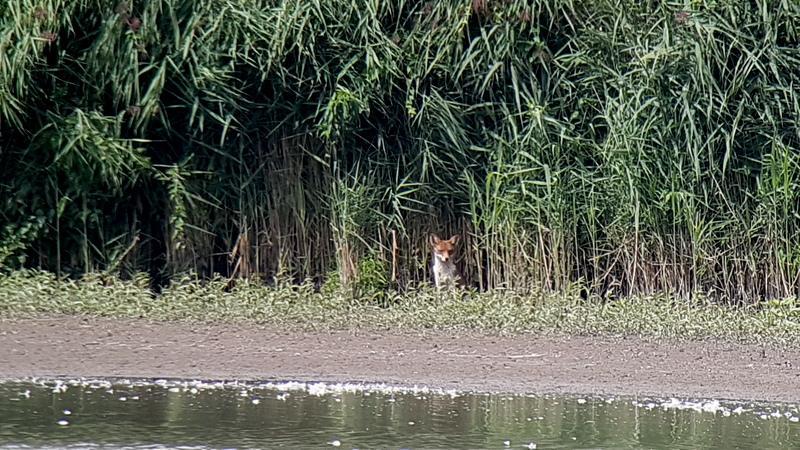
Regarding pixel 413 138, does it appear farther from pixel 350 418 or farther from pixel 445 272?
pixel 350 418

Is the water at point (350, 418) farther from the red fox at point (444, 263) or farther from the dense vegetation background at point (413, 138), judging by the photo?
the dense vegetation background at point (413, 138)

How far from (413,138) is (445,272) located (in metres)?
0.99

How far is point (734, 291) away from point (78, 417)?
4.83 meters

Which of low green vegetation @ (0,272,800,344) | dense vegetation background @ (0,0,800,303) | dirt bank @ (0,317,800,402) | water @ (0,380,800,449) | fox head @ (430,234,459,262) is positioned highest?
dense vegetation background @ (0,0,800,303)

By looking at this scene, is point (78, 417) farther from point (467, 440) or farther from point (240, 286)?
point (240, 286)

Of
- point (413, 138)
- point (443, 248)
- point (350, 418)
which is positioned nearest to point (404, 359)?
point (350, 418)

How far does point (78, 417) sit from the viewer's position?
18.7 feet

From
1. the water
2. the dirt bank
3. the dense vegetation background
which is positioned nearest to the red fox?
the dense vegetation background

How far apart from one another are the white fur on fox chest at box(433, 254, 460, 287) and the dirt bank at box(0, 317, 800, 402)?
1182 mm

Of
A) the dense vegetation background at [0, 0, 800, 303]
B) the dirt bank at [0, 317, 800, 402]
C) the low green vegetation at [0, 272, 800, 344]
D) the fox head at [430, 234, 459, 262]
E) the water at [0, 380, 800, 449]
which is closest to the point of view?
the water at [0, 380, 800, 449]

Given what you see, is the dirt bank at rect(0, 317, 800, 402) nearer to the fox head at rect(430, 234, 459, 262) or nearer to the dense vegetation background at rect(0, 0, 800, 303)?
the fox head at rect(430, 234, 459, 262)

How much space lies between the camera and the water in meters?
5.32

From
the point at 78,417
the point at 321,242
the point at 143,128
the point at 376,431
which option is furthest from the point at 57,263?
the point at 376,431

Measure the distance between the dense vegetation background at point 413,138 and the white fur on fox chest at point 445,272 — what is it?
0.29 meters
